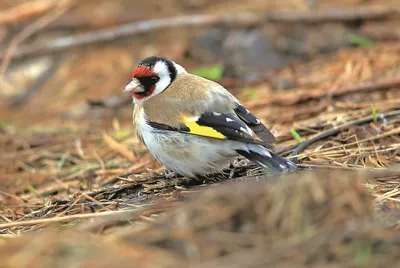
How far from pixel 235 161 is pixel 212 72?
10.3 ft

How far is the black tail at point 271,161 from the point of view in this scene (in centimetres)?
367

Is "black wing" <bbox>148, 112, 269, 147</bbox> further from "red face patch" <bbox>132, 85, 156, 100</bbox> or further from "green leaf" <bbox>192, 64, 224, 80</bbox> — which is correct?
"green leaf" <bbox>192, 64, 224, 80</bbox>

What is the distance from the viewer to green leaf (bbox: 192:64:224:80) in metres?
7.41

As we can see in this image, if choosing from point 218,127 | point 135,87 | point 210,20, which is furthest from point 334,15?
point 218,127

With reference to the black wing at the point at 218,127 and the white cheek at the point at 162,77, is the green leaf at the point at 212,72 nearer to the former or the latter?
the white cheek at the point at 162,77

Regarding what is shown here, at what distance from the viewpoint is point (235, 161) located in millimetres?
4422

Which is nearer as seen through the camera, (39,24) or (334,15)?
(334,15)

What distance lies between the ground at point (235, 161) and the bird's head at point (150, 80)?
22.8 inches

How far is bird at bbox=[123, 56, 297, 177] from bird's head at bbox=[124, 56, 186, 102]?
0.15 m

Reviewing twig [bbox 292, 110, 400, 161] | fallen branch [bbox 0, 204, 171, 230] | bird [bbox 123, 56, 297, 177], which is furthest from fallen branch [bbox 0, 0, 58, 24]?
fallen branch [bbox 0, 204, 171, 230]

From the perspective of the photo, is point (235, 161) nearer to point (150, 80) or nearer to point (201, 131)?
point (201, 131)

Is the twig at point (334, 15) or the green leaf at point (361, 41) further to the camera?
the twig at point (334, 15)

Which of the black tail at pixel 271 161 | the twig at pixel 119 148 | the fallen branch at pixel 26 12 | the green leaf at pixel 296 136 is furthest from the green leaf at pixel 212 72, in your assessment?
the black tail at pixel 271 161

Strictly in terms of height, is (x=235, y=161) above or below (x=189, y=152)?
below
